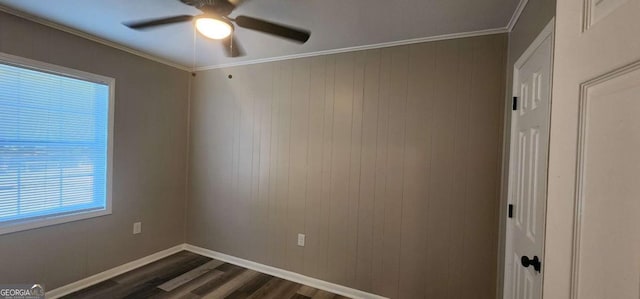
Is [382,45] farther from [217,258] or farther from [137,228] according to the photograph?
[137,228]

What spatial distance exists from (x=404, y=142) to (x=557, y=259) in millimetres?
1760

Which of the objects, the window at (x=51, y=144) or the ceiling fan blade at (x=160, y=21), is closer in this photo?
the ceiling fan blade at (x=160, y=21)

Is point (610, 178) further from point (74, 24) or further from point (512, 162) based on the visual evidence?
point (74, 24)

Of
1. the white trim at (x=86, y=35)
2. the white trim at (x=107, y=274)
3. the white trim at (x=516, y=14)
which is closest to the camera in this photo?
the white trim at (x=516, y=14)

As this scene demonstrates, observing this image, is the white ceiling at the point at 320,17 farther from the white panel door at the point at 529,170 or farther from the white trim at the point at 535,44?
the white panel door at the point at 529,170

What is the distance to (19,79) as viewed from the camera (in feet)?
7.14

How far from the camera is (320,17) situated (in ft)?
6.70

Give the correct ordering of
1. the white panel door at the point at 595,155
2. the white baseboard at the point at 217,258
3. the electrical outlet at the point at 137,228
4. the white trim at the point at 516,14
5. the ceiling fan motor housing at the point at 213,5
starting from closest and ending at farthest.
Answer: the white panel door at the point at 595,155 → the ceiling fan motor housing at the point at 213,5 → the white trim at the point at 516,14 → the white baseboard at the point at 217,258 → the electrical outlet at the point at 137,228

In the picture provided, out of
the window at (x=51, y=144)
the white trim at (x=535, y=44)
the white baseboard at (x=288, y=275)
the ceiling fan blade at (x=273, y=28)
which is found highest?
the ceiling fan blade at (x=273, y=28)

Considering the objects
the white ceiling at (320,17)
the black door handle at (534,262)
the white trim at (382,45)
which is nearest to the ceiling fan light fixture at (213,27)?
the white ceiling at (320,17)

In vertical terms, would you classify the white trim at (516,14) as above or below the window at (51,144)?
above

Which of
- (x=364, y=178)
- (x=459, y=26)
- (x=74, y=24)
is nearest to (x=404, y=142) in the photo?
(x=364, y=178)

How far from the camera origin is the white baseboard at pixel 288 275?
2.61 metres

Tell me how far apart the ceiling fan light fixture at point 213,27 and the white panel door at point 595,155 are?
163cm
